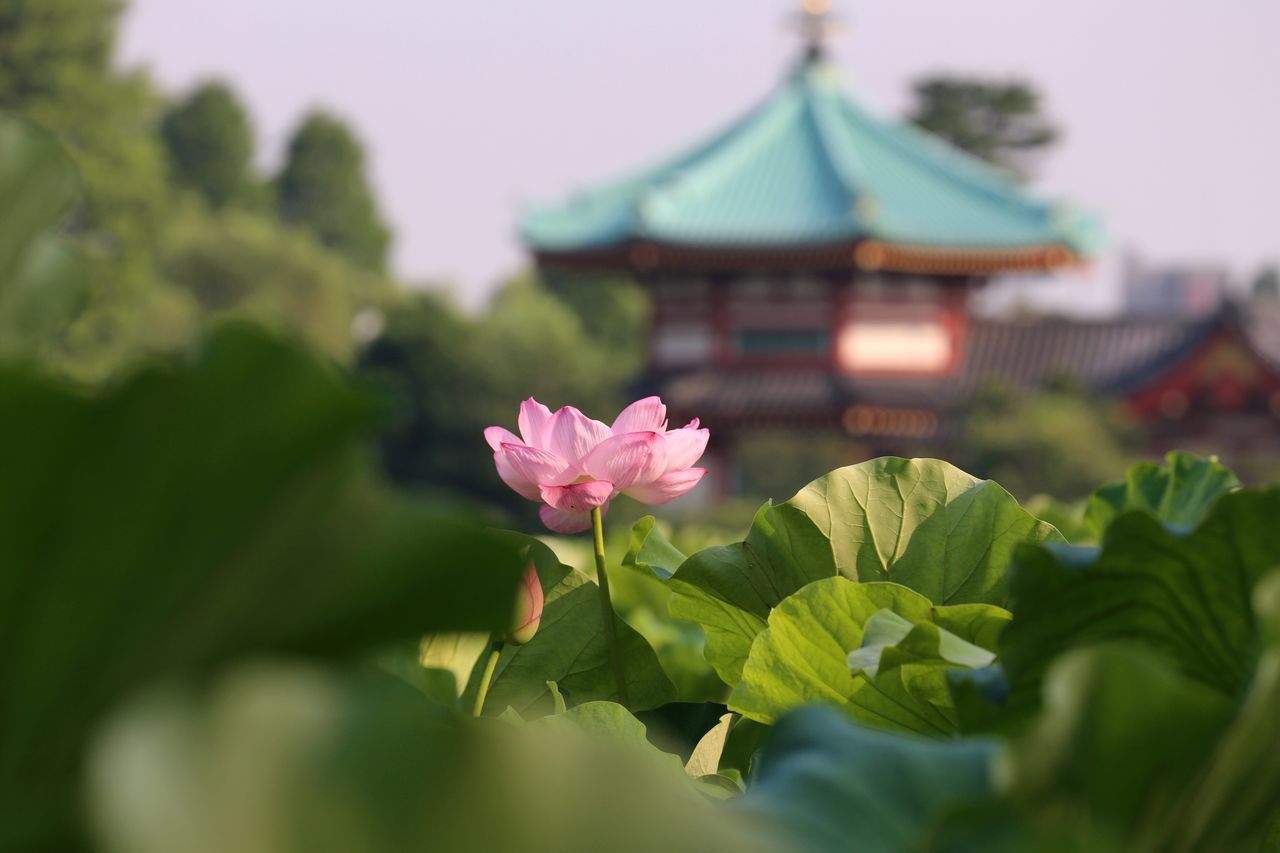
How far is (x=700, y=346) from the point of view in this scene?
1027 centimetres

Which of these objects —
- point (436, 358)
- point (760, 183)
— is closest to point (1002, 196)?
point (760, 183)

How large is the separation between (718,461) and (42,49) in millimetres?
11687

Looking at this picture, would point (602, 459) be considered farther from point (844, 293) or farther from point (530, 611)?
point (844, 293)

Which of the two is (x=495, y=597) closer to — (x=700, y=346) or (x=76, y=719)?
(x=76, y=719)

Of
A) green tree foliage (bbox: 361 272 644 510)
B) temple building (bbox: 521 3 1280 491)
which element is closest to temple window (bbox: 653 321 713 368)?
temple building (bbox: 521 3 1280 491)

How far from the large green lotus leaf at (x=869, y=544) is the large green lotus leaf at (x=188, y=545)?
286 mm

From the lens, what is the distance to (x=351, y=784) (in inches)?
6.8

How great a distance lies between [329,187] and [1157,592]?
94.0 feet

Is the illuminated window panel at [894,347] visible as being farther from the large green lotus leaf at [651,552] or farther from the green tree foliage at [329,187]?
the green tree foliage at [329,187]

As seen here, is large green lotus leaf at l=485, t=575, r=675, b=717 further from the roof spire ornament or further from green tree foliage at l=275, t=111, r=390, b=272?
green tree foliage at l=275, t=111, r=390, b=272

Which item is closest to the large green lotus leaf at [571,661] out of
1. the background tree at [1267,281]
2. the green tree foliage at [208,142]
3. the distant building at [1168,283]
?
the green tree foliage at [208,142]

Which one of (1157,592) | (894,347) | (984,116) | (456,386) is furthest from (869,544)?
(984,116)

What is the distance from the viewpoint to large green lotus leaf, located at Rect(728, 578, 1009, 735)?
41cm

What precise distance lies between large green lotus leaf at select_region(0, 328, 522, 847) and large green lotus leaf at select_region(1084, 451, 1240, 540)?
1.52 ft
